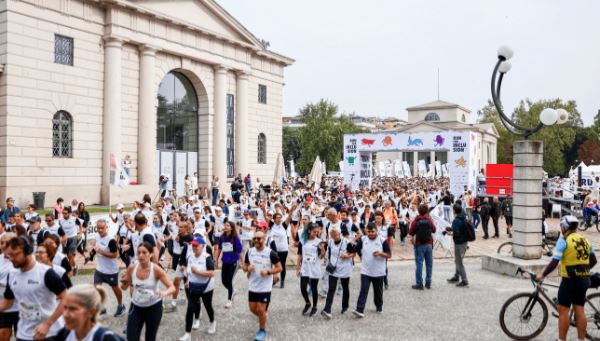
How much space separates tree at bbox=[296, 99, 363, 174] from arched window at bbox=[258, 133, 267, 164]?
35264 mm

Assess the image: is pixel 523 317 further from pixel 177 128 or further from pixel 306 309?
pixel 177 128

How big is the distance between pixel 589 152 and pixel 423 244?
76.5m

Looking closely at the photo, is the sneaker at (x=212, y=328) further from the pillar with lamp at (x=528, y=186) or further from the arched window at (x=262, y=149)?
the arched window at (x=262, y=149)

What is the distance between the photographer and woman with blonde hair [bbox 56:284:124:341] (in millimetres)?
3547

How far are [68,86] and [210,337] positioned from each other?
60.0 ft

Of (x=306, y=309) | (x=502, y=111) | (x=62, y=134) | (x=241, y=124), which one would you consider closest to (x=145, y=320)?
(x=306, y=309)

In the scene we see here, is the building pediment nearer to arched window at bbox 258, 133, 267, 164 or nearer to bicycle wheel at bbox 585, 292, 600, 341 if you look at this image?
arched window at bbox 258, 133, 267, 164

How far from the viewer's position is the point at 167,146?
28.0 meters

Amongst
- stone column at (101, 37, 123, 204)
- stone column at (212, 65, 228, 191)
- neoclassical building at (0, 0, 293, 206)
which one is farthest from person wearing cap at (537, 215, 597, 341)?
stone column at (212, 65, 228, 191)

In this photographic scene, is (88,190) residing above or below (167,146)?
below

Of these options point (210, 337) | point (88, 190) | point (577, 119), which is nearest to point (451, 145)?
point (88, 190)

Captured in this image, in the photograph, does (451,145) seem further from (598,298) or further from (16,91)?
(16,91)

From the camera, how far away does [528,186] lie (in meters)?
12.4

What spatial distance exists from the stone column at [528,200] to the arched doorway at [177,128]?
65.7 feet
